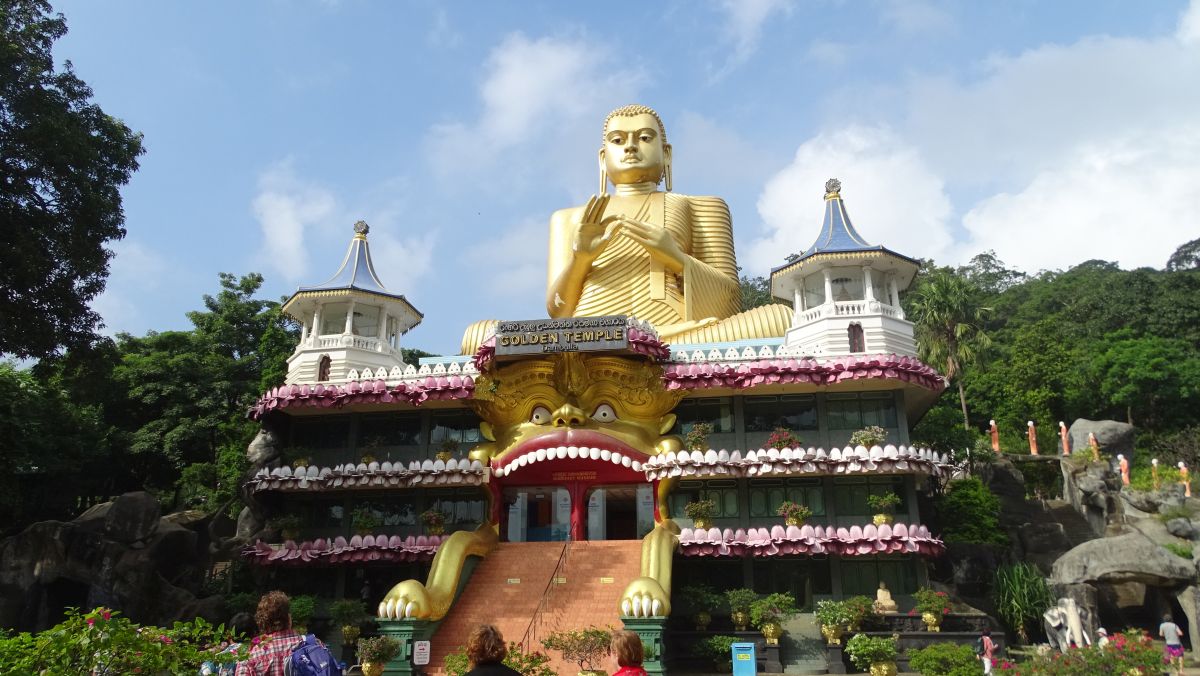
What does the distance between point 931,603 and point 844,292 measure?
8.28m

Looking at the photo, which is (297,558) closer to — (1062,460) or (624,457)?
(624,457)

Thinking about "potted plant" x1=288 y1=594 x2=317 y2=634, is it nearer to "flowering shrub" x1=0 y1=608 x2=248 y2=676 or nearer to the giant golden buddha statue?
the giant golden buddha statue

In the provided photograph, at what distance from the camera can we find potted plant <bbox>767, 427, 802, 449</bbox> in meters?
18.9

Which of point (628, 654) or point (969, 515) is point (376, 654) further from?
point (969, 515)

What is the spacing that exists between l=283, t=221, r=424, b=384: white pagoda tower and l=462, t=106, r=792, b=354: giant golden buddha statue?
2.16 metres

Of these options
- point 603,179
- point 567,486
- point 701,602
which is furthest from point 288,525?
point 603,179

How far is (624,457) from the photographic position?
18922 millimetres

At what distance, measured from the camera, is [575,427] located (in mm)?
19375

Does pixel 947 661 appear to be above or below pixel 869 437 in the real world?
below

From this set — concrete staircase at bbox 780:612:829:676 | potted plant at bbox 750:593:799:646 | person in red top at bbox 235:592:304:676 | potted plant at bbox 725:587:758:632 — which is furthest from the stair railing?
person in red top at bbox 235:592:304:676

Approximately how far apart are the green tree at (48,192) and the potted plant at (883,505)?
1751 cm

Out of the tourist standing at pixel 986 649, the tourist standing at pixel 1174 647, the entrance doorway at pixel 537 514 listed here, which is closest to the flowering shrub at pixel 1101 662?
the tourist standing at pixel 1174 647

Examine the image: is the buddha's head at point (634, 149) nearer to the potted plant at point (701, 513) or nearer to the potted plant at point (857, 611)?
the potted plant at point (701, 513)

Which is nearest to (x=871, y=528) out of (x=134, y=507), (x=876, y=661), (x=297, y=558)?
(x=876, y=661)
